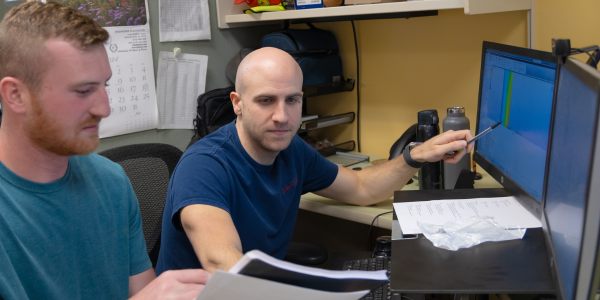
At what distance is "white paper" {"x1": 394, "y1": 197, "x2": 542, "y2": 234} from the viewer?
97 cm

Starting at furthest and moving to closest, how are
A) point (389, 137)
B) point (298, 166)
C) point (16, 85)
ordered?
point (389, 137) → point (298, 166) → point (16, 85)

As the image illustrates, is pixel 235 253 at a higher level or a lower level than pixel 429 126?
lower

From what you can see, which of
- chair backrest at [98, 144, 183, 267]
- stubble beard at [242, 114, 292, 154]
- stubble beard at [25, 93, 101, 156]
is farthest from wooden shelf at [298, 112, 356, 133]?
stubble beard at [25, 93, 101, 156]

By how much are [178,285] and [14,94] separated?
0.39 m

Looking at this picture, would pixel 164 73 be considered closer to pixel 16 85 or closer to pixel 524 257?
pixel 16 85

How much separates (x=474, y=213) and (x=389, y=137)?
106 cm

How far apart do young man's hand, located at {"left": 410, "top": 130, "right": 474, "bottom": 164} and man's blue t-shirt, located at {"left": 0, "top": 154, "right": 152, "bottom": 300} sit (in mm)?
746

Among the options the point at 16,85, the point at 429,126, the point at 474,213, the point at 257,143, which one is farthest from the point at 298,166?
the point at 16,85

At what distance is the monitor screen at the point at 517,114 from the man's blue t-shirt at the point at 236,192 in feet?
1.71

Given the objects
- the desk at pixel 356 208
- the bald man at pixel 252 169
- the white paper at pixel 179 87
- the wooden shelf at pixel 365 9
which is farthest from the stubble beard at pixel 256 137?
the white paper at pixel 179 87

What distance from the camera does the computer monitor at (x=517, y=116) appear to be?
0.95m

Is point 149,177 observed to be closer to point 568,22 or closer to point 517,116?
point 517,116

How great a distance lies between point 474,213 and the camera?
3.36 ft

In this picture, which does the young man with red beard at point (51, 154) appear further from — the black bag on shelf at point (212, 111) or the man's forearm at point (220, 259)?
the black bag on shelf at point (212, 111)
